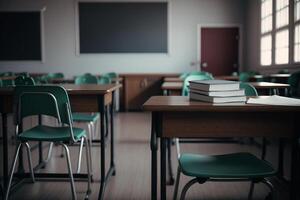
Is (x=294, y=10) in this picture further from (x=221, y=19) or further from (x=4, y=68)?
(x=4, y=68)

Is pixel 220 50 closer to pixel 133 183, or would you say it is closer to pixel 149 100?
pixel 133 183

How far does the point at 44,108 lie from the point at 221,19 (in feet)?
24.3

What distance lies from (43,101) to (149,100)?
2.68ft

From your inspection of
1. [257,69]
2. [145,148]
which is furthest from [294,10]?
[145,148]

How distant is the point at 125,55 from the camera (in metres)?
9.17

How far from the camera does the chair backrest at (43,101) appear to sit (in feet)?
7.79

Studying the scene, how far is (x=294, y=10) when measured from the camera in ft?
20.4

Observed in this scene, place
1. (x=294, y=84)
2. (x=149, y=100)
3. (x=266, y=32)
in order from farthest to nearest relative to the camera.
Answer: (x=266, y=32), (x=294, y=84), (x=149, y=100)

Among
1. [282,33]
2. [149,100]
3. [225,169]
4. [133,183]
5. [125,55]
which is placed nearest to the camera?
[225,169]

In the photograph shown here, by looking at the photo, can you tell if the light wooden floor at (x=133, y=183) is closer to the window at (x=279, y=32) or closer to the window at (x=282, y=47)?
the window at (x=279, y=32)

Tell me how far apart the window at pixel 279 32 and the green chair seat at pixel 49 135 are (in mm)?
4544

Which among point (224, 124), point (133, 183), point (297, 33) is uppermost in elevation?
point (297, 33)

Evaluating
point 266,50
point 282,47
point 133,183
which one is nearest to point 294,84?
point 282,47

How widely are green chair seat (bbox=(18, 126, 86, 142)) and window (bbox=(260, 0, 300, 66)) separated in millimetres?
4544
